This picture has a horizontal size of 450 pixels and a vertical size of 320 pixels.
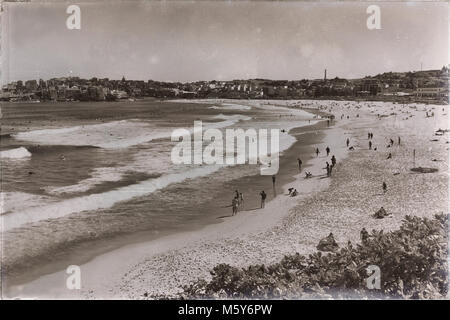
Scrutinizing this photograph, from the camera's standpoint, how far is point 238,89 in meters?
166

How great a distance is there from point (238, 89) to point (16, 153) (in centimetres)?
13548

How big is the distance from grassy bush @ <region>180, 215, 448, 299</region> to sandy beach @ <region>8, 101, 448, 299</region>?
1.42 m

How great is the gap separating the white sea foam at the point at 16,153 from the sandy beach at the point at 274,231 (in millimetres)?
24192

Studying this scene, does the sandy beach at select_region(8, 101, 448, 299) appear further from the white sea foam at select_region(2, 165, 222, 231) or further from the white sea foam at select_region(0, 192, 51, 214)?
the white sea foam at select_region(0, 192, 51, 214)

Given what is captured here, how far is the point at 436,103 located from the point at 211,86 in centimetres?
11886

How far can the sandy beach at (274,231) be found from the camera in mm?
13320

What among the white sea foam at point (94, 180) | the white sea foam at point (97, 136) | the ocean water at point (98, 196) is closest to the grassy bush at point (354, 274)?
the ocean water at point (98, 196)

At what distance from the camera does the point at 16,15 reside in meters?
13.9

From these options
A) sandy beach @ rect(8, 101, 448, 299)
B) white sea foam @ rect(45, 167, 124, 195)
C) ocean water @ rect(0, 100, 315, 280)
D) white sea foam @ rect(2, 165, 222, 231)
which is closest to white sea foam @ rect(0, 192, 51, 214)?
ocean water @ rect(0, 100, 315, 280)

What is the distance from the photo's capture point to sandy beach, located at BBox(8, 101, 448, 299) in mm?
13320

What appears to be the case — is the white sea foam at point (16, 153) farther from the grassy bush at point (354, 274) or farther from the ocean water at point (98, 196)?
the grassy bush at point (354, 274)

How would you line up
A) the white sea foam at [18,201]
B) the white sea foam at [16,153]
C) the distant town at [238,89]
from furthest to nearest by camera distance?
1. the distant town at [238,89]
2. the white sea foam at [16,153]
3. the white sea foam at [18,201]
